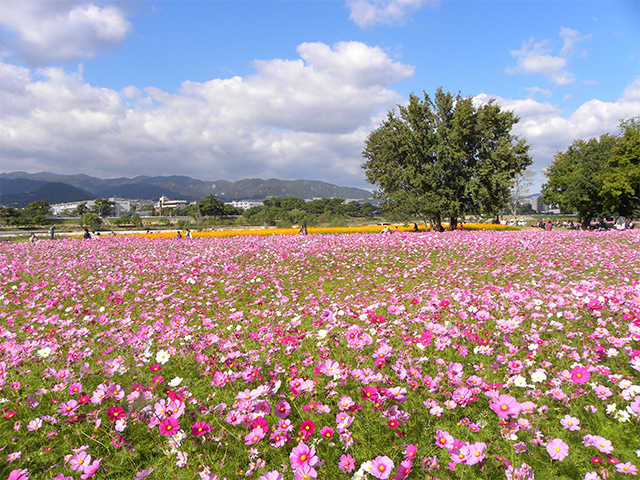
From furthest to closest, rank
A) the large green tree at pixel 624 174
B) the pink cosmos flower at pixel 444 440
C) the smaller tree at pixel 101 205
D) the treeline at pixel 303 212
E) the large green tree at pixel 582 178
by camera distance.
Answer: the smaller tree at pixel 101 205, the treeline at pixel 303 212, the large green tree at pixel 582 178, the large green tree at pixel 624 174, the pink cosmos flower at pixel 444 440

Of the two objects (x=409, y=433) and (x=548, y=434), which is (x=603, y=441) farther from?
(x=409, y=433)

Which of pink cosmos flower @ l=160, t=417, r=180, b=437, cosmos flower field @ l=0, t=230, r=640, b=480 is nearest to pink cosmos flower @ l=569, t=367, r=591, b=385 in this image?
cosmos flower field @ l=0, t=230, r=640, b=480

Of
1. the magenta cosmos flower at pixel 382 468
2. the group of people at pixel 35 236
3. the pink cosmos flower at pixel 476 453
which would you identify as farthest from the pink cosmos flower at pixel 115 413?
the group of people at pixel 35 236

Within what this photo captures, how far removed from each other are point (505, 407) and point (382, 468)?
1043mm

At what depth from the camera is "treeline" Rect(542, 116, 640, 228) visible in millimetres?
33219

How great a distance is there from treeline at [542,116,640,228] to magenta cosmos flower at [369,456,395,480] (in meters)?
41.6

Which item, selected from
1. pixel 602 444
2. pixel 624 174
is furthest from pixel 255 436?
pixel 624 174

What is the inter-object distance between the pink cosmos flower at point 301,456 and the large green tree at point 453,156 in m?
28.7

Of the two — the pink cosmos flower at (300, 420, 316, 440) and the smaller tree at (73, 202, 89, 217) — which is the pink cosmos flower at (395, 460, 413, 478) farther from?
the smaller tree at (73, 202, 89, 217)

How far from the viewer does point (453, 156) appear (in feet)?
93.3

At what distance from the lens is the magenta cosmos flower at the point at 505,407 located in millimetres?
2334

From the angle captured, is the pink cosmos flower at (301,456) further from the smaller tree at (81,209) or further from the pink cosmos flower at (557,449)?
the smaller tree at (81,209)

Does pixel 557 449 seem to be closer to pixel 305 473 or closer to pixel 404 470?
pixel 404 470

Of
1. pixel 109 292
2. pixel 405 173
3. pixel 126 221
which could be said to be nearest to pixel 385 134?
pixel 405 173
